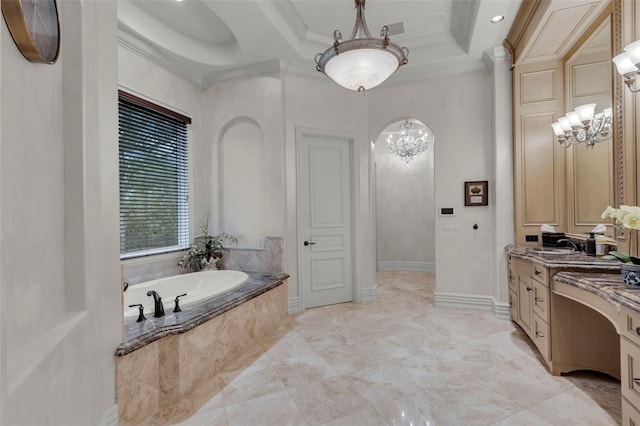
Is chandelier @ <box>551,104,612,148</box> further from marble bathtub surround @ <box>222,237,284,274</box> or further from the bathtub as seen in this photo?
the bathtub

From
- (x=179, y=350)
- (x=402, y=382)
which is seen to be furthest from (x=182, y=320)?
(x=402, y=382)

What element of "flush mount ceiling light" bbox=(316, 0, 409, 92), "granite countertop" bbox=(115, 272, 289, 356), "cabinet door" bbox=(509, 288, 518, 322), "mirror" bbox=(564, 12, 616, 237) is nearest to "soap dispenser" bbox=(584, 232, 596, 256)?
"mirror" bbox=(564, 12, 616, 237)

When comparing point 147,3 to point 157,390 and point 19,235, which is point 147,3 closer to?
point 19,235

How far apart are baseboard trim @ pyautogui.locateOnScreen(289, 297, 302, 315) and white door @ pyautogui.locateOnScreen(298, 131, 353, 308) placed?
0.13 meters

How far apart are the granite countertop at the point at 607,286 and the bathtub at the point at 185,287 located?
108 inches

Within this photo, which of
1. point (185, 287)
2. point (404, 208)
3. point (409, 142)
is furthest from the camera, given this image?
point (404, 208)

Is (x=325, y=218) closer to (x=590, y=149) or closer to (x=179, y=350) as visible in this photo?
(x=179, y=350)

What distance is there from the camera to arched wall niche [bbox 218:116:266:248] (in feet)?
13.2

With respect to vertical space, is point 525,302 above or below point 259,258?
below

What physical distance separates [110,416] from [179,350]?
485 mm

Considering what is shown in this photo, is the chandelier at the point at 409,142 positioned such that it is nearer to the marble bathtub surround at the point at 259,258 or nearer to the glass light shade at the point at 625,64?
the marble bathtub surround at the point at 259,258

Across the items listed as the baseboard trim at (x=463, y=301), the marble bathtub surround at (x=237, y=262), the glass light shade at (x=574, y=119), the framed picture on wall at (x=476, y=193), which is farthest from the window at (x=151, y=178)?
the glass light shade at (x=574, y=119)

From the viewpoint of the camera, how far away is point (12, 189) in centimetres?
93

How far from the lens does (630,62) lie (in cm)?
197
